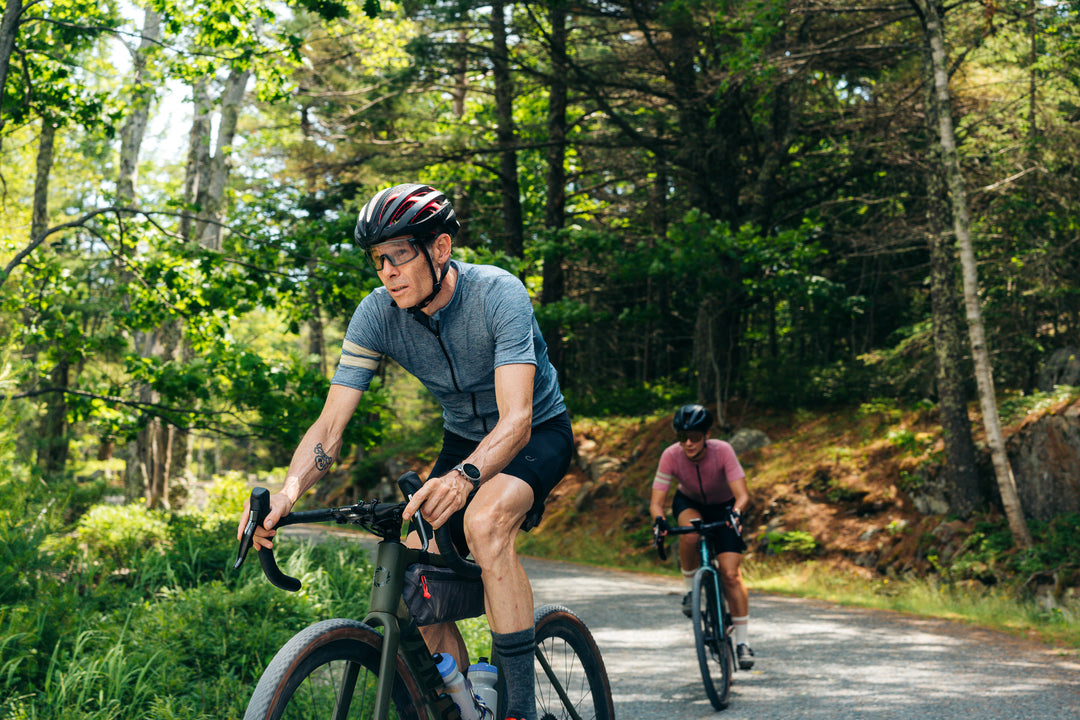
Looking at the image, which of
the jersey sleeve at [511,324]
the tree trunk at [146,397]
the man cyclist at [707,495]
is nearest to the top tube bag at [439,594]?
the jersey sleeve at [511,324]

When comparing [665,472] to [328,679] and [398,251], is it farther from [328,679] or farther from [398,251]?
[328,679]

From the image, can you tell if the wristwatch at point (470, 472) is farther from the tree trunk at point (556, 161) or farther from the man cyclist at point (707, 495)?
the tree trunk at point (556, 161)

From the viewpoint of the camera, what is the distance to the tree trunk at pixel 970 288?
12.2m

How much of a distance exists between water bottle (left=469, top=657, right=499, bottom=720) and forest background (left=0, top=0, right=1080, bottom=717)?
2.32 metres

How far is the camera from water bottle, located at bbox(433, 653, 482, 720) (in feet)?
9.14

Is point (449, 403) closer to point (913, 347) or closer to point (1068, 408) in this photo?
point (1068, 408)

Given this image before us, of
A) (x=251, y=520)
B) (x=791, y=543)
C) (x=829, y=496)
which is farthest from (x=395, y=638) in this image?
(x=829, y=496)

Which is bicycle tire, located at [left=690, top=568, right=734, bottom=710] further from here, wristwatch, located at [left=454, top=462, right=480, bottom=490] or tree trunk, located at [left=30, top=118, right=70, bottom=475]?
tree trunk, located at [left=30, top=118, right=70, bottom=475]

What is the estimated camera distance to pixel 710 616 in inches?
247

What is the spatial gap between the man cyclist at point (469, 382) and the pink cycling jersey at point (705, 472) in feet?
12.1

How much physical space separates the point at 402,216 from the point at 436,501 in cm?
99

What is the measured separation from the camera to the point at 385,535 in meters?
2.63

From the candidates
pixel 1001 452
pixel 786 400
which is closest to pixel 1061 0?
pixel 1001 452

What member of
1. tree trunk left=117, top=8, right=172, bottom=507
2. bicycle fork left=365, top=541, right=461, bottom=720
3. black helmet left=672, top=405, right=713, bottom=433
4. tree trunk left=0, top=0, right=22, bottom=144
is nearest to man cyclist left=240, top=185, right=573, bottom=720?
bicycle fork left=365, top=541, right=461, bottom=720
